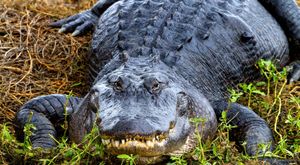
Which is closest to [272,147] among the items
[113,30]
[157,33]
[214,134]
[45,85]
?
[214,134]

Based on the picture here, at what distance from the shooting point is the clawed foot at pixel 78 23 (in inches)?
249

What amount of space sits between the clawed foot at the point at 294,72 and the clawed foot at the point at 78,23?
1.76 m

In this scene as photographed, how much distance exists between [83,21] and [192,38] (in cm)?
161

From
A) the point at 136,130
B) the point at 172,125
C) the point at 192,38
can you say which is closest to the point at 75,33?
the point at 192,38

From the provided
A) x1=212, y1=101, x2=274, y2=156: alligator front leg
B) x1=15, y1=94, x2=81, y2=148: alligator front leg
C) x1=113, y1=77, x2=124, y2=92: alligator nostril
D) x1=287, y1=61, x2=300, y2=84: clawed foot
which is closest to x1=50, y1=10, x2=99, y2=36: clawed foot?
x1=15, y1=94, x2=81, y2=148: alligator front leg

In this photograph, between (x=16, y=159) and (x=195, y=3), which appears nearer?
(x=16, y=159)

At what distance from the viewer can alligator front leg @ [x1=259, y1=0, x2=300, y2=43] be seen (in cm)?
615

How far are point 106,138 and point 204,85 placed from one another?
1533mm

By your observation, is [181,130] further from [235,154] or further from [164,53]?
[164,53]

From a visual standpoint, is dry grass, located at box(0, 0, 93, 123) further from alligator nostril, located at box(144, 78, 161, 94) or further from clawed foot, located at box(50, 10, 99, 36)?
alligator nostril, located at box(144, 78, 161, 94)

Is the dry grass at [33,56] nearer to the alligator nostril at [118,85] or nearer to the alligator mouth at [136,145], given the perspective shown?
the alligator nostril at [118,85]

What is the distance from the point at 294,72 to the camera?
603 cm

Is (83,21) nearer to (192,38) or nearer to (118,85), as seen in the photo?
(192,38)

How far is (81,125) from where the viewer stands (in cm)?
431
